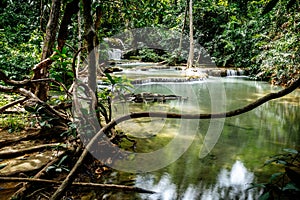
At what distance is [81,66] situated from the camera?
736 centimetres

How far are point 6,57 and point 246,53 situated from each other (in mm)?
12208

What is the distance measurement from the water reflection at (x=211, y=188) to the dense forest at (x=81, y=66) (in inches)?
17.5

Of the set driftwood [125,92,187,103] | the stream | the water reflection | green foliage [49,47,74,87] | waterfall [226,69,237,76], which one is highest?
waterfall [226,69,237,76]

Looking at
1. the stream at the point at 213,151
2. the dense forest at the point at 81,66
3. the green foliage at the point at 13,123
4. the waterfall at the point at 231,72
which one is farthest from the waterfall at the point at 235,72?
the green foliage at the point at 13,123

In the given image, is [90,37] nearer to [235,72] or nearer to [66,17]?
[66,17]

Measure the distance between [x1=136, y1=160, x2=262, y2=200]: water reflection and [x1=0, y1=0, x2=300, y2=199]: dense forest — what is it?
45 centimetres

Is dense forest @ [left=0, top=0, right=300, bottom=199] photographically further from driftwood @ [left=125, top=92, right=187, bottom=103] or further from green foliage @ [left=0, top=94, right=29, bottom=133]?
driftwood @ [left=125, top=92, right=187, bottom=103]

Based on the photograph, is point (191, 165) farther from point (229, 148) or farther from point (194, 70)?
point (194, 70)

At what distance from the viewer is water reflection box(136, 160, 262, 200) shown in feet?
6.77

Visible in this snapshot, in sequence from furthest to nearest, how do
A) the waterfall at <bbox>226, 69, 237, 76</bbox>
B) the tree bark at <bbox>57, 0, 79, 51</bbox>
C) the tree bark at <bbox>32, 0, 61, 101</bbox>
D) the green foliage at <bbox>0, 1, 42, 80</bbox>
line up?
the waterfall at <bbox>226, 69, 237, 76</bbox> → the green foliage at <bbox>0, 1, 42, 80</bbox> → the tree bark at <bbox>57, 0, 79, 51</bbox> → the tree bark at <bbox>32, 0, 61, 101</bbox>

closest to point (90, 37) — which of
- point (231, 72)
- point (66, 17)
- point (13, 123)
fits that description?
point (66, 17)

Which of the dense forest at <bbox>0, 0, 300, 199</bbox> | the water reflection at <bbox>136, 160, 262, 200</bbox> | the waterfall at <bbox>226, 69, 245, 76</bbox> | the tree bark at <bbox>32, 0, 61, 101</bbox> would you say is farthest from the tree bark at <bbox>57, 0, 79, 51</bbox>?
the waterfall at <bbox>226, 69, 245, 76</bbox>

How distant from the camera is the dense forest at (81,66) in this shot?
199cm

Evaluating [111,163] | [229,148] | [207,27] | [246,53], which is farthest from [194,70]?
[111,163]
